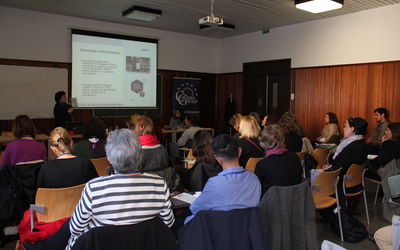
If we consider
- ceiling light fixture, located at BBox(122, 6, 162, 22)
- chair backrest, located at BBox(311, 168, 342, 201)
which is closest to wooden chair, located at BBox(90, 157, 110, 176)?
chair backrest, located at BBox(311, 168, 342, 201)

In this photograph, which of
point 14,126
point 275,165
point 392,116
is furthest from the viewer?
point 392,116

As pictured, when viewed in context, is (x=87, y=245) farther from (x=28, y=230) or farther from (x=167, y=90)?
(x=167, y=90)

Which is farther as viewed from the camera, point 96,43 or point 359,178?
point 96,43

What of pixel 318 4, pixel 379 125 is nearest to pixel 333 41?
pixel 318 4

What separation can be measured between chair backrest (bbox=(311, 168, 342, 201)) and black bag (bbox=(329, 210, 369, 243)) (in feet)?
1.35

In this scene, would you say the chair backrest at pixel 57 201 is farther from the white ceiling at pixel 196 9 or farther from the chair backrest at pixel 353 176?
the white ceiling at pixel 196 9

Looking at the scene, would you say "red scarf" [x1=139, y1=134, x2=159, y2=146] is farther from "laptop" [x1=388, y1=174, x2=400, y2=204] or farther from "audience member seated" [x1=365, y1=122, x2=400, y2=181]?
"audience member seated" [x1=365, y1=122, x2=400, y2=181]

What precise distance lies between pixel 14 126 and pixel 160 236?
2817mm

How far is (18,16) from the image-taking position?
24.1 feet

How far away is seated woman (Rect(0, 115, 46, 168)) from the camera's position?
3.57 m

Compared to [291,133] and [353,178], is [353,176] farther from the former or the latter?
[291,133]

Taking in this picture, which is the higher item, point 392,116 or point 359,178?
point 392,116

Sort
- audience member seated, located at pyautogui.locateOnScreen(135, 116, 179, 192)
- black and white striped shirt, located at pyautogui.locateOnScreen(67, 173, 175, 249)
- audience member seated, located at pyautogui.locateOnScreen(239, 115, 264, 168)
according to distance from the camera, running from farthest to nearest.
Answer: audience member seated, located at pyautogui.locateOnScreen(239, 115, 264, 168), audience member seated, located at pyautogui.locateOnScreen(135, 116, 179, 192), black and white striped shirt, located at pyautogui.locateOnScreen(67, 173, 175, 249)

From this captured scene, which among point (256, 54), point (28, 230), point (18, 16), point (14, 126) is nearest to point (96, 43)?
point (18, 16)
